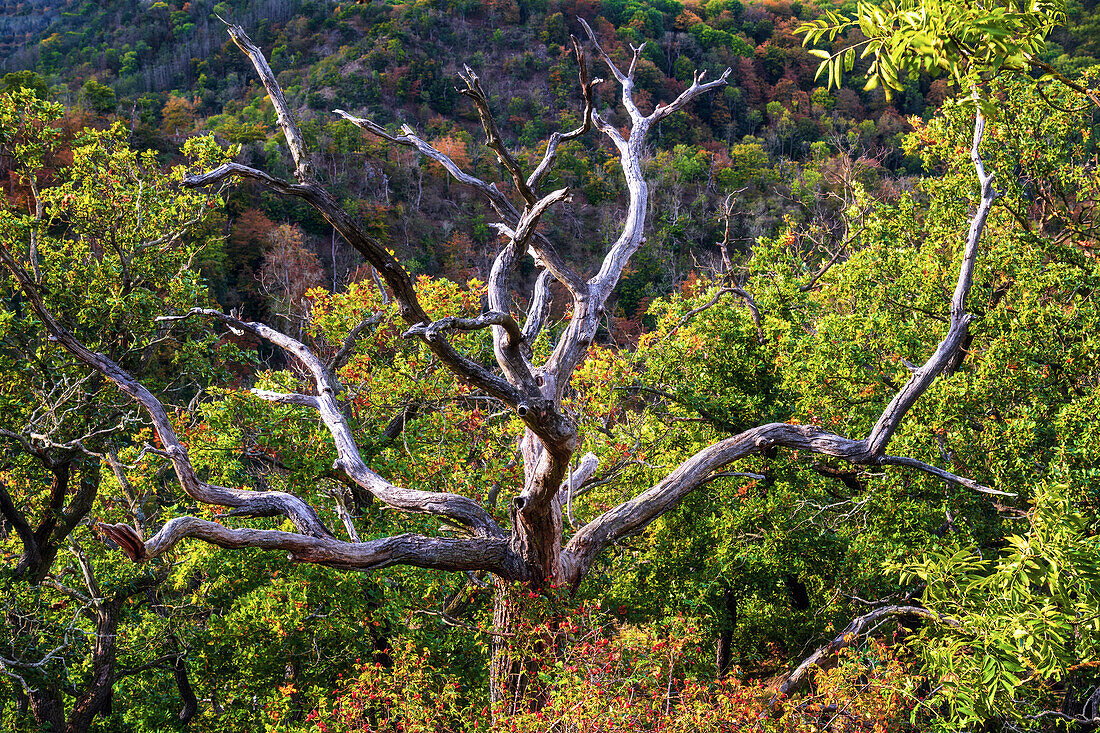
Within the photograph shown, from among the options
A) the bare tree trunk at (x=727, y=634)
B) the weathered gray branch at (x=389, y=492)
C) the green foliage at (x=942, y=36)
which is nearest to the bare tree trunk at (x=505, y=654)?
the weathered gray branch at (x=389, y=492)

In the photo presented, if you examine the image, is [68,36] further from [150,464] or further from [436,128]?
[150,464]

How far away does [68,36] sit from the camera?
72.6m

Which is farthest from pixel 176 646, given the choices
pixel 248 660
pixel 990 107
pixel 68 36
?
pixel 68 36

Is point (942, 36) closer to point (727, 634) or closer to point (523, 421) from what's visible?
point (523, 421)

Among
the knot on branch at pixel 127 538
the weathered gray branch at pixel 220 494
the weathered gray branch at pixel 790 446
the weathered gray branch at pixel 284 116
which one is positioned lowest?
the weathered gray branch at pixel 790 446

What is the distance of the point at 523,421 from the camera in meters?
5.88

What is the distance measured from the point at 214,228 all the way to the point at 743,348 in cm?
3000

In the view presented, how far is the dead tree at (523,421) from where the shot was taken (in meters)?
5.13

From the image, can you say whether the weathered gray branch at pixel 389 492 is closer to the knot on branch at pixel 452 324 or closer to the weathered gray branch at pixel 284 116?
the knot on branch at pixel 452 324

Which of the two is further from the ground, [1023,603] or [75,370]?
[75,370]

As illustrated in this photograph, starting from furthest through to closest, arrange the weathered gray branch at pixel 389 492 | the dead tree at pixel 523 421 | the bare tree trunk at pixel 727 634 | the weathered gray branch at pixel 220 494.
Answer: the bare tree trunk at pixel 727 634 < the weathered gray branch at pixel 389 492 < the weathered gray branch at pixel 220 494 < the dead tree at pixel 523 421

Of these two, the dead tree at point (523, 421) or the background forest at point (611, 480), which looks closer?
the dead tree at point (523, 421)

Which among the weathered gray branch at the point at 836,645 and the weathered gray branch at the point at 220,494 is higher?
the weathered gray branch at the point at 220,494

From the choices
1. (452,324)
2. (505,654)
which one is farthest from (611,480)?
(452,324)
